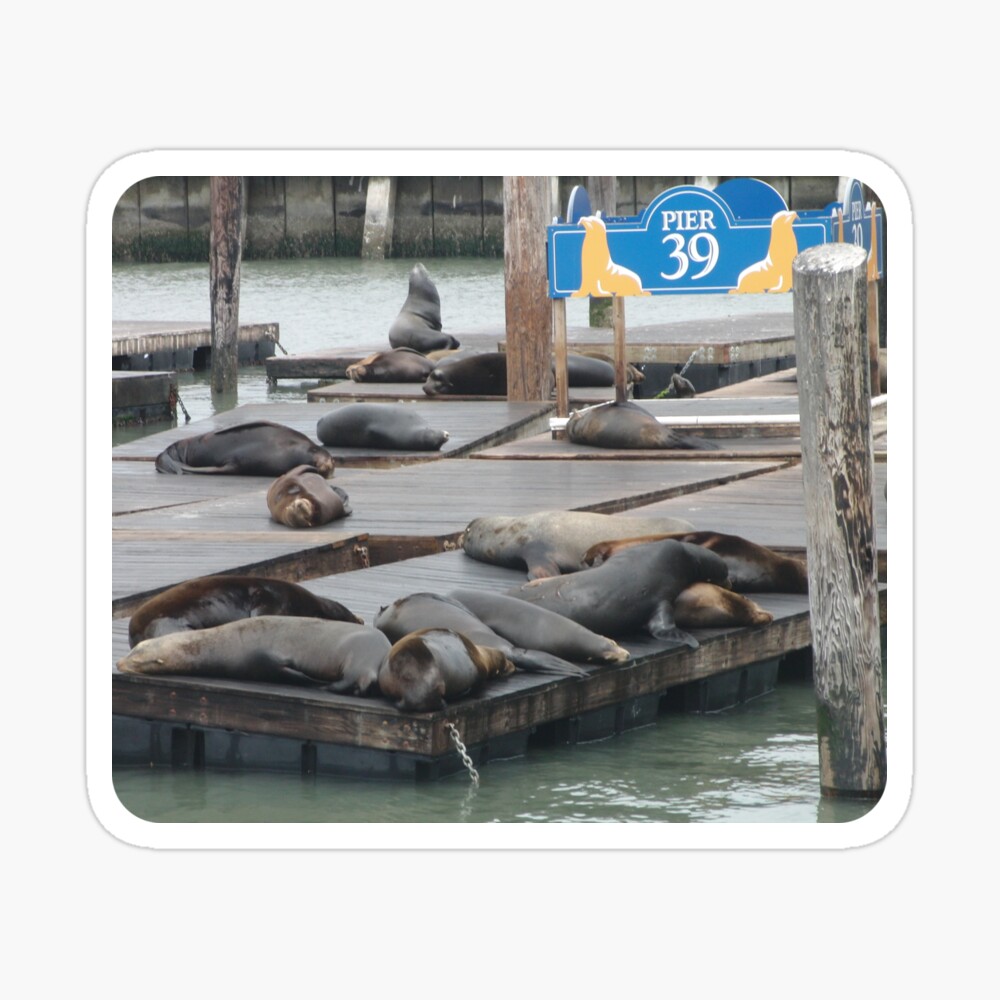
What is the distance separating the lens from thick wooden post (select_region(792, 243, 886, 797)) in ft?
16.6

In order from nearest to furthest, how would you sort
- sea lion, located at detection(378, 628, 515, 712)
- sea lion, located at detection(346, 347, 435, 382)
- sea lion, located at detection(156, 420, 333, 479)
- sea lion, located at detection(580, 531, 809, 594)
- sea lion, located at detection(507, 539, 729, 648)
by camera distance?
sea lion, located at detection(378, 628, 515, 712) → sea lion, located at detection(507, 539, 729, 648) → sea lion, located at detection(580, 531, 809, 594) → sea lion, located at detection(156, 420, 333, 479) → sea lion, located at detection(346, 347, 435, 382)

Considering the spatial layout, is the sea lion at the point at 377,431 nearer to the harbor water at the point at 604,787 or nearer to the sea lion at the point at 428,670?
the harbor water at the point at 604,787

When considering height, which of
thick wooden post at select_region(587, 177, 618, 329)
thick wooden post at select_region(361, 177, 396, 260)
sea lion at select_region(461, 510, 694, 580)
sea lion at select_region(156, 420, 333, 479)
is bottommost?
sea lion at select_region(461, 510, 694, 580)

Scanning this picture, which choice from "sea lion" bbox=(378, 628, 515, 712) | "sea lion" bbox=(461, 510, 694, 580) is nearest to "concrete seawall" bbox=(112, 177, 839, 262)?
"sea lion" bbox=(461, 510, 694, 580)

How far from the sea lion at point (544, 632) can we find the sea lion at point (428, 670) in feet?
1.49

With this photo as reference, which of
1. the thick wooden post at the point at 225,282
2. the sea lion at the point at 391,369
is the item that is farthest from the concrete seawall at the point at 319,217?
the sea lion at the point at 391,369

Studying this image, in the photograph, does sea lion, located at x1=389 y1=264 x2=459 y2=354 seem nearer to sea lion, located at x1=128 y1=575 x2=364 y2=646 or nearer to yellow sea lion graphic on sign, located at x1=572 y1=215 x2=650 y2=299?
yellow sea lion graphic on sign, located at x1=572 y1=215 x2=650 y2=299

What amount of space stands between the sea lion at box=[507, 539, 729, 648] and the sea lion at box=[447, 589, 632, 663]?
177 mm

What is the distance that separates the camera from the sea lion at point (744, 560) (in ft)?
23.5

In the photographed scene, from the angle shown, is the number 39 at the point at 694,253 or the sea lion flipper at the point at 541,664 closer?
the sea lion flipper at the point at 541,664

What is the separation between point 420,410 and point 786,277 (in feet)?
12.2

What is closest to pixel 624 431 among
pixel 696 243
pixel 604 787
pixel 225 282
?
pixel 696 243

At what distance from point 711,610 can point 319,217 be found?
30155mm
